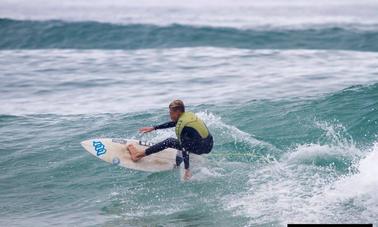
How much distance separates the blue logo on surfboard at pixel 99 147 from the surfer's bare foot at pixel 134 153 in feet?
1.88

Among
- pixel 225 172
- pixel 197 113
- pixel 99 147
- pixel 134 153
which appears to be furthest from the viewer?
pixel 197 113

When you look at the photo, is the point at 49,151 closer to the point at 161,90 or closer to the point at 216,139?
the point at 216,139

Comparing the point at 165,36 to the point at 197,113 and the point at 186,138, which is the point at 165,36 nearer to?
the point at 197,113

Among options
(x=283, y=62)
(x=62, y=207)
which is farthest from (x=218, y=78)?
(x=62, y=207)

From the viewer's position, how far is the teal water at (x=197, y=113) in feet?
37.0

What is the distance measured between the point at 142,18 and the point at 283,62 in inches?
520

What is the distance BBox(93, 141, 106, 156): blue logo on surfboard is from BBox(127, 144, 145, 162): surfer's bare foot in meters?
0.57

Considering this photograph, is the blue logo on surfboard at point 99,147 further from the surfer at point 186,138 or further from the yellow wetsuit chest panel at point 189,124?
the yellow wetsuit chest panel at point 189,124

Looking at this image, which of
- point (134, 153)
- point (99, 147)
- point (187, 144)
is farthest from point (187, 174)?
point (99, 147)

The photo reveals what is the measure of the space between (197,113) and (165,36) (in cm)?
1687

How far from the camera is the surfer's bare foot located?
508 inches

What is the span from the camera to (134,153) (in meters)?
13.1

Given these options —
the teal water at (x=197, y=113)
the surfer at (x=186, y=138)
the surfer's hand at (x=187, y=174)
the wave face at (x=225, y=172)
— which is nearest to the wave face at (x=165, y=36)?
the teal water at (x=197, y=113)

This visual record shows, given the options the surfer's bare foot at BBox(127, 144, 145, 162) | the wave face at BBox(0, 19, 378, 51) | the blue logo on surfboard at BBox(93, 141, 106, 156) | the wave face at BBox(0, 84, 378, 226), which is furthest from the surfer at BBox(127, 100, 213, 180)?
the wave face at BBox(0, 19, 378, 51)
